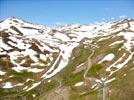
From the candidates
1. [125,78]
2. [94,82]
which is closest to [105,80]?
[94,82]

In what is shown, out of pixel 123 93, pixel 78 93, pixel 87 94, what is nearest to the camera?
pixel 123 93

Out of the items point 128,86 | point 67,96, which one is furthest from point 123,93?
point 67,96

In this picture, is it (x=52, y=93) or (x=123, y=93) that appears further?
(x=52, y=93)

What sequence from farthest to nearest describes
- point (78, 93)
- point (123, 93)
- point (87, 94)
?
point (78, 93) → point (87, 94) → point (123, 93)

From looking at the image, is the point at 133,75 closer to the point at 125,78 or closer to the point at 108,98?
the point at 125,78

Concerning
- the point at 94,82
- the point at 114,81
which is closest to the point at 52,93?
the point at 94,82

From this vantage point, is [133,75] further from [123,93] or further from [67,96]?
[67,96]

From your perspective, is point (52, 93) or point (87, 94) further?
point (52, 93)
